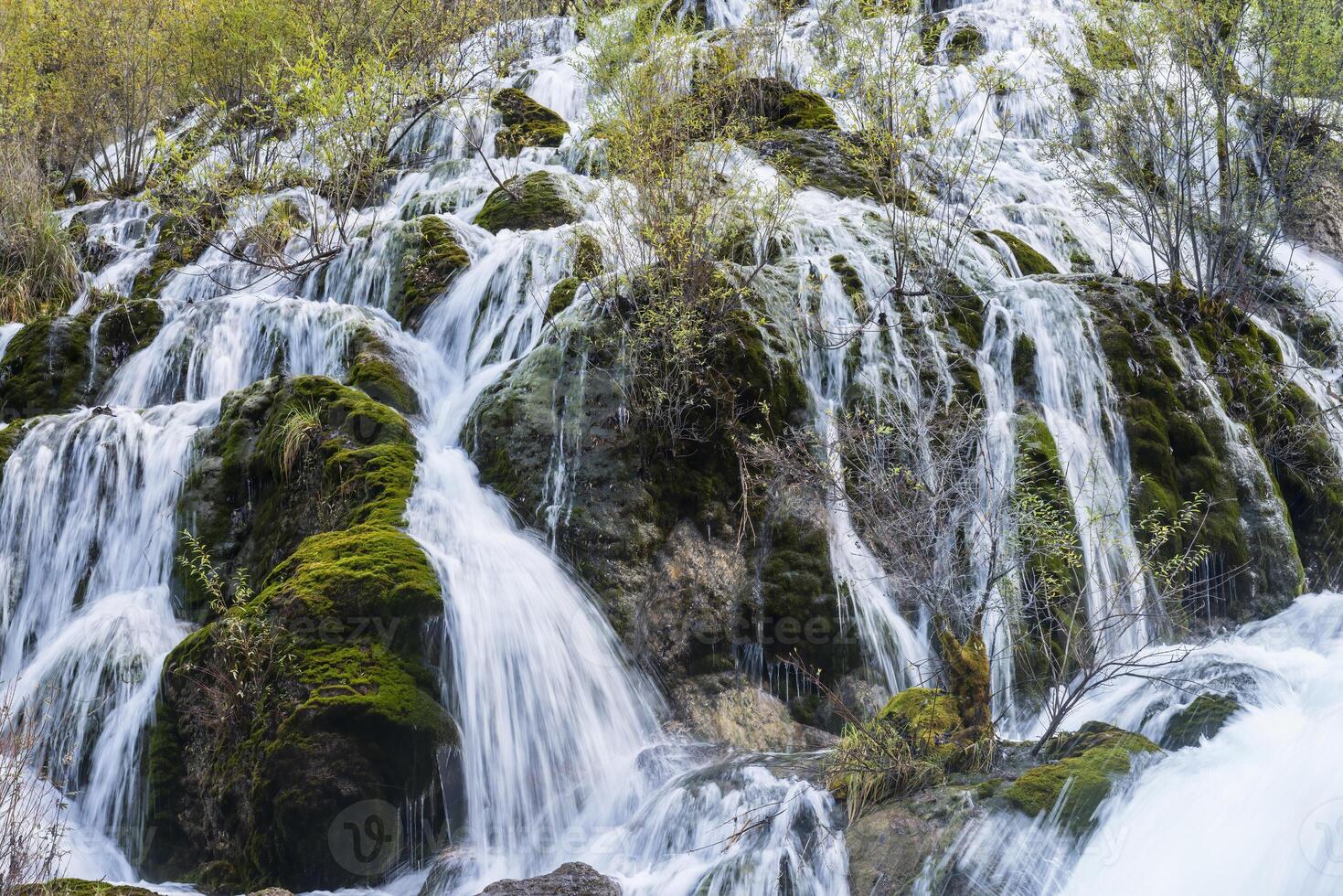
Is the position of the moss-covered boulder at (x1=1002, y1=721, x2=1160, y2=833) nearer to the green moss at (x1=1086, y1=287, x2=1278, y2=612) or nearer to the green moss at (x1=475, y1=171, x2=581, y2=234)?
the green moss at (x1=1086, y1=287, x2=1278, y2=612)

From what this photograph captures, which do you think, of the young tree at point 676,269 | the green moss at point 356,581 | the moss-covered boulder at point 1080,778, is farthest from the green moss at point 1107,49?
the green moss at point 356,581

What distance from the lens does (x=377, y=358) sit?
10.0 meters

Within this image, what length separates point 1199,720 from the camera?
229 inches

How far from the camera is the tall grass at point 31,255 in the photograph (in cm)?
1327

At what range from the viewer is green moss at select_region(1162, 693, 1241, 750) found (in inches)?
224

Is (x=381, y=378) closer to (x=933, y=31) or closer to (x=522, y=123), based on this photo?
(x=522, y=123)

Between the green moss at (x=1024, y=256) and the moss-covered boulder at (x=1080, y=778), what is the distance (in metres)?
8.15

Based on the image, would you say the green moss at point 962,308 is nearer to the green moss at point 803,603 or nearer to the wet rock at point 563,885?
the green moss at point 803,603

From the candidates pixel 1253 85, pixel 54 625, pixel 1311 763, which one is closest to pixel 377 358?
pixel 54 625

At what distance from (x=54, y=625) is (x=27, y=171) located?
9458mm

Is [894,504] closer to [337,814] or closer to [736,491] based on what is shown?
[736,491]

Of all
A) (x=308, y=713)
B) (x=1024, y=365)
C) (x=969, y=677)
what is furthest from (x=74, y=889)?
(x=1024, y=365)

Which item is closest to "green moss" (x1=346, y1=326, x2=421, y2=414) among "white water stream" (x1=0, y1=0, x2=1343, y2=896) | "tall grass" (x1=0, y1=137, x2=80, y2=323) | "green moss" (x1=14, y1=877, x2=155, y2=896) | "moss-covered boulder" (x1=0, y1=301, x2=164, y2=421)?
"white water stream" (x1=0, y1=0, x2=1343, y2=896)

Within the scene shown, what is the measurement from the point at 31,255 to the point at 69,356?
3758 mm
